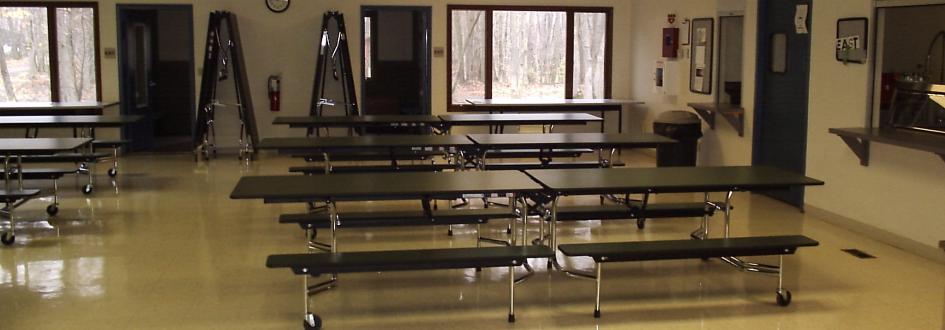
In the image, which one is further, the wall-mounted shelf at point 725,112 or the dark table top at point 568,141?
the wall-mounted shelf at point 725,112

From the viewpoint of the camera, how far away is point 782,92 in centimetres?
792

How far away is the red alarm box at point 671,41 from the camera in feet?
33.5

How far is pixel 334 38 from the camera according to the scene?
448 inches

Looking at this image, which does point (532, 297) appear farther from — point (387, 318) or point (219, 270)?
point (219, 270)

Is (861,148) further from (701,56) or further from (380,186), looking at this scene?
(380,186)

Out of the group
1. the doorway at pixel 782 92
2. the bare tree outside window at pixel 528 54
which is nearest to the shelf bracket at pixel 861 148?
the doorway at pixel 782 92

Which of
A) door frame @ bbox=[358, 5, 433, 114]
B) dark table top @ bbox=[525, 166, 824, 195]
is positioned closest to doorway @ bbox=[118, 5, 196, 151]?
Result: door frame @ bbox=[358, 5, 433, 114]

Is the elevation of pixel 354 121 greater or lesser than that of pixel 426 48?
lesser

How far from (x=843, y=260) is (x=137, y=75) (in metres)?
8.91

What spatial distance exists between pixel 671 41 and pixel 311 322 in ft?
22.5

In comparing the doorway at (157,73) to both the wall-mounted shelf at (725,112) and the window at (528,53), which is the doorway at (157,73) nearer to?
the window at (528,53)

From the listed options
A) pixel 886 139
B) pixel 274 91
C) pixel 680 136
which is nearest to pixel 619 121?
pixel 680 136

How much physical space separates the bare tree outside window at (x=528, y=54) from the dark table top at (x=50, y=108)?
466 centimetres

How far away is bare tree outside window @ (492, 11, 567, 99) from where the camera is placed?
38.5 feet
